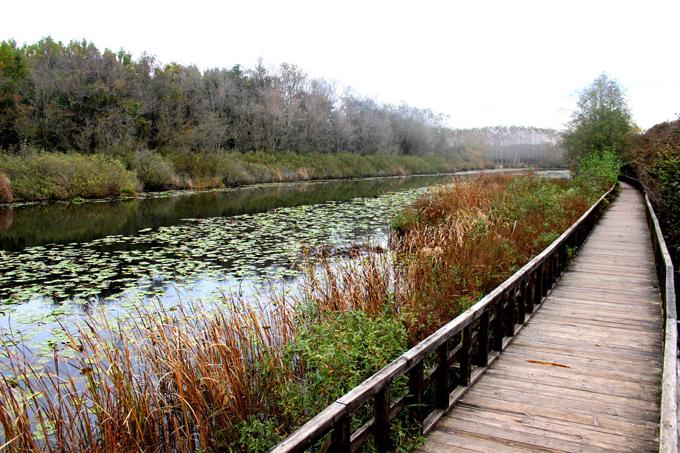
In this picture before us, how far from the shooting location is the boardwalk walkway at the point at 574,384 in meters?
3.78

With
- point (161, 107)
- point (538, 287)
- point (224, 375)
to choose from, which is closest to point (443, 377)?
point (224, 375)

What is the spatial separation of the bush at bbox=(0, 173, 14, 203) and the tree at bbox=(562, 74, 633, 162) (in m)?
35.2

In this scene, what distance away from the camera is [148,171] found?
30.7 meters

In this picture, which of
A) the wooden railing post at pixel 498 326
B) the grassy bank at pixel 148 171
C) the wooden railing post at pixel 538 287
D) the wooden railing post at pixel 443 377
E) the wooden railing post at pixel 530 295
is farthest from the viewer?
the grassy bank at pixel 148 171

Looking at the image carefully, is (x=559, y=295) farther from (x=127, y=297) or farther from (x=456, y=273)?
(x=127, y=297)

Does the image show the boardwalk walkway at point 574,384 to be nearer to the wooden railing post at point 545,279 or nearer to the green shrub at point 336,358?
the wooden railing post at point 545,279

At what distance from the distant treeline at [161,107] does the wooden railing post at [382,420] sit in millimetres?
32292

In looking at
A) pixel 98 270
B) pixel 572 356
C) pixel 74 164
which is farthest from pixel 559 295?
pixel 74 164

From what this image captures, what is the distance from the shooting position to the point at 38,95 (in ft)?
106

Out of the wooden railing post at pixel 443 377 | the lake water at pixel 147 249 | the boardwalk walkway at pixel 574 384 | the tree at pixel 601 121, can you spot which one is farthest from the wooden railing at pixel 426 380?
the tree at pixel 601 121

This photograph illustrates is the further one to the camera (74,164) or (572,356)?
(74,164)

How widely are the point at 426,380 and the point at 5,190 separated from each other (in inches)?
967

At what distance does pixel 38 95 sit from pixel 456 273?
3346 cm

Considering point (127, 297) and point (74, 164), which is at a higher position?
point (74, 164)
